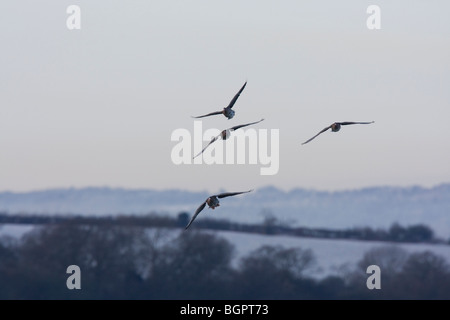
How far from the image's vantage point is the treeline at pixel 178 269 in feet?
369

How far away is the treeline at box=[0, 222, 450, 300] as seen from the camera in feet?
369

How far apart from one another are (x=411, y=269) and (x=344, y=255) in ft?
14.2

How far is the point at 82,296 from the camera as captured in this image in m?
113

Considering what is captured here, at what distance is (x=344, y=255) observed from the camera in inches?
4572

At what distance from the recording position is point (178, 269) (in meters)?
116
